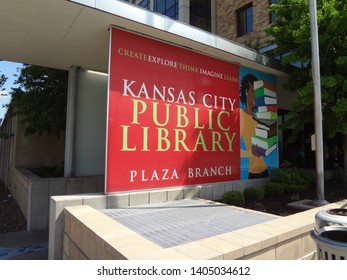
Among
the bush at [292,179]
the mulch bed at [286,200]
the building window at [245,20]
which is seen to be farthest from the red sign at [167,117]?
the building window at [245,20]

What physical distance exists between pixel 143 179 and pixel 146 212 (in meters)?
0.88

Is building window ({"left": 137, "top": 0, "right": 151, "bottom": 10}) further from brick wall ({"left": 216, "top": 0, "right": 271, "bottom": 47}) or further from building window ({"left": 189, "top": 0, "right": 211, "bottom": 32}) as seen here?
brick wall ({"left": 216, "top": 0, "right": 271, "bottom": 47})

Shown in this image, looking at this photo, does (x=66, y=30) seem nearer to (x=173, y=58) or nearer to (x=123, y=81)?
(x=123, y=81)

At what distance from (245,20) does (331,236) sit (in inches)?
676

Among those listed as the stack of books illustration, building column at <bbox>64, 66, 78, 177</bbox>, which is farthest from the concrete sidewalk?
the stack of books illustration

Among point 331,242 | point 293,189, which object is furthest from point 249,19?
point 331,242

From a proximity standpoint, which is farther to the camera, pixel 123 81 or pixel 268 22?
pixel 268 22

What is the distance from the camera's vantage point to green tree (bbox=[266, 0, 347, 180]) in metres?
7.53

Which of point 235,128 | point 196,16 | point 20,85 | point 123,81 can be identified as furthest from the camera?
point 196,16

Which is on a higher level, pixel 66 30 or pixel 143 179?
pixel 66 30

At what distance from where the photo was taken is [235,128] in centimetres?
793

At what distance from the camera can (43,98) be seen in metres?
9.54

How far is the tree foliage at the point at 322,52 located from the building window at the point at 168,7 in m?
14.0
